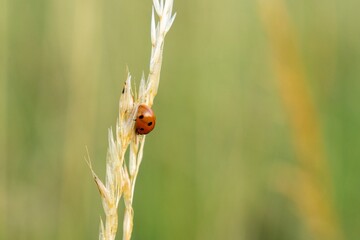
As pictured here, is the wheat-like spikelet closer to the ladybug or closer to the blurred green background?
the ladybug

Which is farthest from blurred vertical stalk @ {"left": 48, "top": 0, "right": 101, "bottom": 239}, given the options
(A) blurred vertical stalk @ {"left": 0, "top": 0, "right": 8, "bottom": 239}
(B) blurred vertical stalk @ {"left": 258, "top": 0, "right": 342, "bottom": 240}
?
(B) blurred vertical stalk @ {"left": 258, "top": 0, "right": 342, "bottom": 240}

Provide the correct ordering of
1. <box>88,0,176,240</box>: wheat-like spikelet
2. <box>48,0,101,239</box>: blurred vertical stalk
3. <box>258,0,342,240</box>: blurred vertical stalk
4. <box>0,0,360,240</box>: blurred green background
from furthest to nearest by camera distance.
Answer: <box>48,0,101,239</box>: blurred vertical stalk, <box>0,0,360,240</box>: blurred green background, <box>258,0,342,240</box>: blurred vertical stalk, <box>88,0,176,240</box>: wheat-like spikelet

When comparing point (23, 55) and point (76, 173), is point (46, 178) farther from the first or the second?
point (23, 55)

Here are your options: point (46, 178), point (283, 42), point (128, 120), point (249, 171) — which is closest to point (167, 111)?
point (249, 171)

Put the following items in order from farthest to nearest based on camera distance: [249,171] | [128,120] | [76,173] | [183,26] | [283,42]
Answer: [183,26] → [249,171] → [76,173] → [283,42] → [128,120]

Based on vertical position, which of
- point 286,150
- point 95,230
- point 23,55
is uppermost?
point 23,55

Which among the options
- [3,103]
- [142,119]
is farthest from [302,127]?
[3,103]

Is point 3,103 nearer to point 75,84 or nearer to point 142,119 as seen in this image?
point 75,84

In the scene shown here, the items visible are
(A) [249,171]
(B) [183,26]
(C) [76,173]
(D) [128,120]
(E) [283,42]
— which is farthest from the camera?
(B) [183,26]
